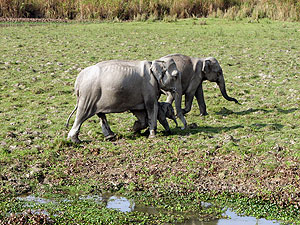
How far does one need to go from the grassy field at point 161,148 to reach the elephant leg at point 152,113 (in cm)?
21

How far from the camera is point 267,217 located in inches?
315

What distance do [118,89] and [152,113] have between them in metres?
0.88

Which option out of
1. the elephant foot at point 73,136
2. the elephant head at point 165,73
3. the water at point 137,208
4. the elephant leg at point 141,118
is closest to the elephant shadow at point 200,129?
the elephant leg at point 141,118

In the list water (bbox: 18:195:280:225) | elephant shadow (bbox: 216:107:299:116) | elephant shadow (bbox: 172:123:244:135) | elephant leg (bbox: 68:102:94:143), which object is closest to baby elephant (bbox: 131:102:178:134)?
elephant shadow (bbox: 172:123:244:135)

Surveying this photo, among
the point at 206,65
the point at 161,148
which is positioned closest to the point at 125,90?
the point at 161,148

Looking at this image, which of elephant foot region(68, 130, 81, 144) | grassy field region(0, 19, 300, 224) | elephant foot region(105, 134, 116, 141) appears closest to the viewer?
grassy field region(0, 19, 300, 224)

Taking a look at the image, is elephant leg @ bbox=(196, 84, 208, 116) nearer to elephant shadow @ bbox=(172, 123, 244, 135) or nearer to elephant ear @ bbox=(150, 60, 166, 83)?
elephant shadow @ bbox=(172, 123, 244, 135)

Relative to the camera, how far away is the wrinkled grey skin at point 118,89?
34.7ft

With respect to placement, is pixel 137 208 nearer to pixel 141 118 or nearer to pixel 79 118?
pixel 79 118

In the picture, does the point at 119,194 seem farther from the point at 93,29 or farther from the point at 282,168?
the point at 93,29

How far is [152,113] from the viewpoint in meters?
11.0

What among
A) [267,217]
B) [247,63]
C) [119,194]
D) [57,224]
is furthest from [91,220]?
[247,63]

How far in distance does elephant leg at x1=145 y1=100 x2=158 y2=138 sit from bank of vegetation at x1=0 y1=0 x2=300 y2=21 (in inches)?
809

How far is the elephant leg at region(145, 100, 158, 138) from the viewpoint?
11.0 m
